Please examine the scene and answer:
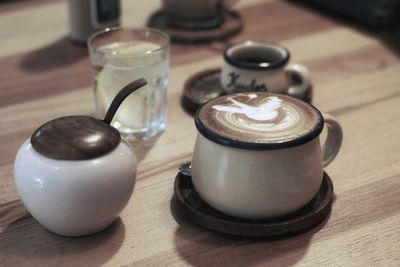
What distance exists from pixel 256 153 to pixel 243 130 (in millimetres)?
39

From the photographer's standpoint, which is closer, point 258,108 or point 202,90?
point 258,108

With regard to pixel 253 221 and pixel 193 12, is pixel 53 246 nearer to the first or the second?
pixel 253 221

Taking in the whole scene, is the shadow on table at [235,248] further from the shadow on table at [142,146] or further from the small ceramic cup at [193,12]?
the small ceramic cup at [193,12]

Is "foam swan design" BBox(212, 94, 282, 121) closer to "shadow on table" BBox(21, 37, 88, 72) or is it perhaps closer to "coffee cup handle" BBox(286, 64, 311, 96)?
"coffee cup handle" BBox(286, 64, 311, 96)

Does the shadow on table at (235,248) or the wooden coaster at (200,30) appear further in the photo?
the wooden coaster at (200,30)

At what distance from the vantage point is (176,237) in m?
0.69

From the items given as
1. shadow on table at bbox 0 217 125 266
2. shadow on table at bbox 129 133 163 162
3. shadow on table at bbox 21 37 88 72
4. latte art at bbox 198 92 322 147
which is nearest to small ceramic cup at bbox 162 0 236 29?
shadow on table at bbox 21 37 88 72

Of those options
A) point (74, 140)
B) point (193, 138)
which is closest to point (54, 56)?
point (193, 138)

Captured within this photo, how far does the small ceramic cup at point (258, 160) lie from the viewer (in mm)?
646

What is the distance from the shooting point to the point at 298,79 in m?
1.01

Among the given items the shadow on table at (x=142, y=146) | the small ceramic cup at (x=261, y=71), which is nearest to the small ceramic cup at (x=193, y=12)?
the small ceramic cup at (x=261, y=71)

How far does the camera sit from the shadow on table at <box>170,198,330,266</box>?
653 mm

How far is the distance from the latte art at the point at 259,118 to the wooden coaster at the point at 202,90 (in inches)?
9.4

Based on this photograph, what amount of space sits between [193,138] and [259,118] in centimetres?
23
